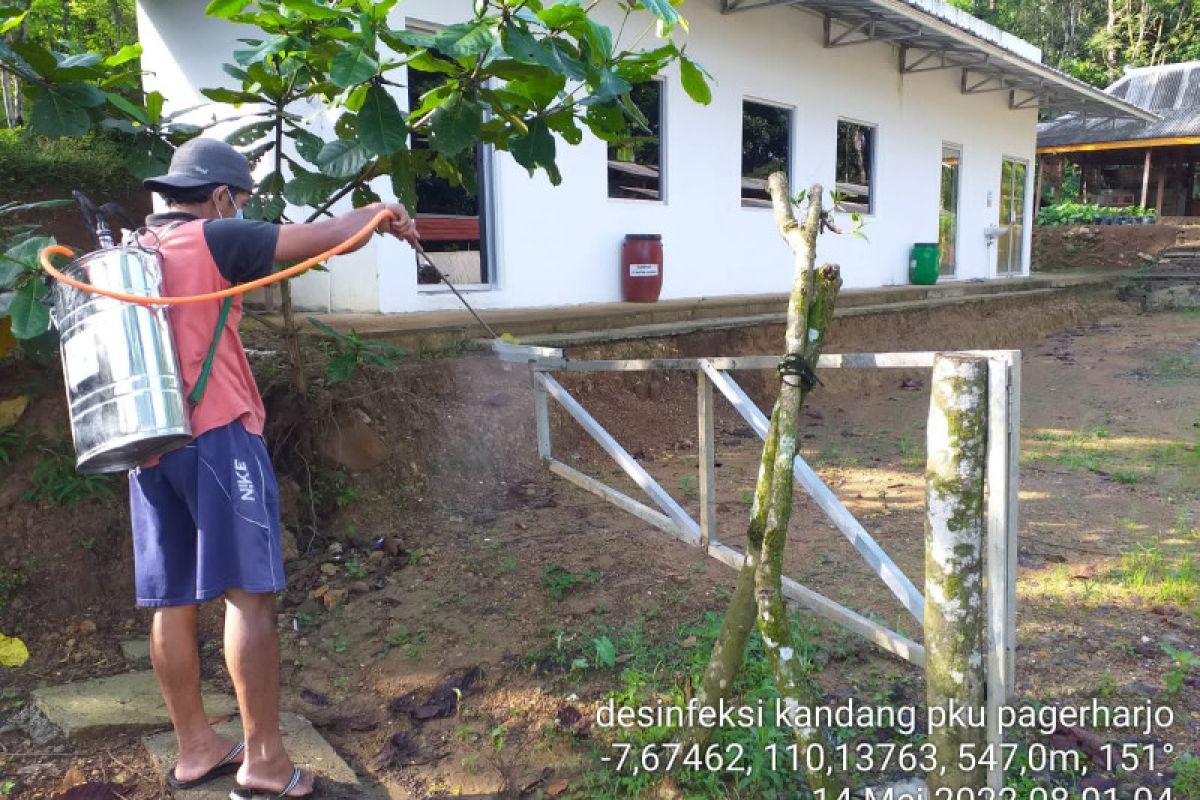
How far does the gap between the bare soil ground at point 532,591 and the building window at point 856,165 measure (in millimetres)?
6038

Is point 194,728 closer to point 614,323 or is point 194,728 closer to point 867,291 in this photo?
point 614,323

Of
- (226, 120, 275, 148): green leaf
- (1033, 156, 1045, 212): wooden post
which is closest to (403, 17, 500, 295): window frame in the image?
(226, 120, 275, 148): green leaf

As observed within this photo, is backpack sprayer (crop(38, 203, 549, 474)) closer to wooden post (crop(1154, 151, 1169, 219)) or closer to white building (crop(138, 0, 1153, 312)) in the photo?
white building (crop(138, 0, 1153, 312))

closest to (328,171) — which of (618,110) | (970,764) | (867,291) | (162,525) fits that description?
(618,110)

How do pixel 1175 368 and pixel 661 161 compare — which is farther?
pixel 1175 368

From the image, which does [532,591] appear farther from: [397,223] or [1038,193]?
[1038,193]

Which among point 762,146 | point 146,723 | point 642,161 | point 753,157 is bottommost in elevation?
point 146,723

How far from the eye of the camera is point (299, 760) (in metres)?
2.67

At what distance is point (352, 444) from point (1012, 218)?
49.2ft

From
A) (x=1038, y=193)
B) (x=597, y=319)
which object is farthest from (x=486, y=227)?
(x=1038, y=193)

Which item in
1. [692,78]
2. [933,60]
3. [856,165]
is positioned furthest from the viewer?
[933,60]

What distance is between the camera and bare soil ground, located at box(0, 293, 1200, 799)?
2801 millimetres

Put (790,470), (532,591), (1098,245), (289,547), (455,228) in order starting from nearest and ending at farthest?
(790,470) → (532,591) → (289,547) → (455,228) → (1098,245)

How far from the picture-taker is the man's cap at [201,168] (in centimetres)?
244
